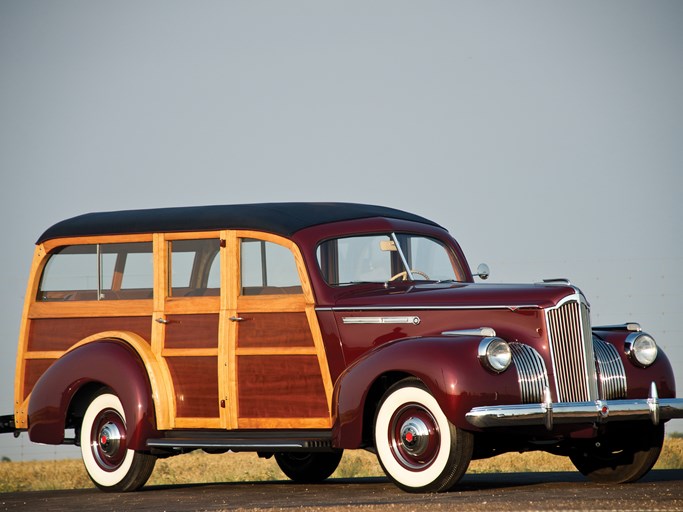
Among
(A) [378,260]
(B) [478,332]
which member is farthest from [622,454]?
(A) [378,260]

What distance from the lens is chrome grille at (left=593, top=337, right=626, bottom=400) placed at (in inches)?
389

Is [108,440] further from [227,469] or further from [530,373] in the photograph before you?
[227,469]

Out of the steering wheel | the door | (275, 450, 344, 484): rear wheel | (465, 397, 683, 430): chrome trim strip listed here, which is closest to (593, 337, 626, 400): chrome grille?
(465, 397, 683, 430): chrome trim strip

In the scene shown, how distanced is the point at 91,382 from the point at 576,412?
4.50 meters

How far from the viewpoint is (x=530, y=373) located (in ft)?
30.4

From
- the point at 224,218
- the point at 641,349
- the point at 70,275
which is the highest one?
→ the point at 224,218

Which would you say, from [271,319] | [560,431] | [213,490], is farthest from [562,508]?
[213,490]

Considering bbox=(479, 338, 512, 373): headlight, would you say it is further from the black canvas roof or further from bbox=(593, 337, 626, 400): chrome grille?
the black canvas roof

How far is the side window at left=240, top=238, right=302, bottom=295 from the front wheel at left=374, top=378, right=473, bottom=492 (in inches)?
61.5

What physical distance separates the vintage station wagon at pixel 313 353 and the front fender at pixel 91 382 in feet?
0.05

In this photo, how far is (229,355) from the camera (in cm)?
1064

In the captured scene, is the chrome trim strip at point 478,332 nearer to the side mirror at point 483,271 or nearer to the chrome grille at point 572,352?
the chrome grille at point 572,352

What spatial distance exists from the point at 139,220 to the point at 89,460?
2.20 metres

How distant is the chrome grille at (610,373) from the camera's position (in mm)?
9883
